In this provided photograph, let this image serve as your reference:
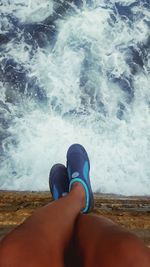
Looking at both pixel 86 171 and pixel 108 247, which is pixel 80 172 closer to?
pixel 86 171

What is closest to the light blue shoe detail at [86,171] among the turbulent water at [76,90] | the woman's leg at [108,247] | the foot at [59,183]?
the foot at [59,183]

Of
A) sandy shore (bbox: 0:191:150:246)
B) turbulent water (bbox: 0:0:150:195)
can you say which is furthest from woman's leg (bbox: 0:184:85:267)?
turbulent water (bbox: 0:0:150:195)

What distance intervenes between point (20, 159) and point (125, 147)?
5.17ft

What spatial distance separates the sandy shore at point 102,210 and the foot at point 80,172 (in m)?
0.41

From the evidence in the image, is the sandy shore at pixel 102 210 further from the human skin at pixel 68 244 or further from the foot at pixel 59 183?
the human skin at pixel 68 244

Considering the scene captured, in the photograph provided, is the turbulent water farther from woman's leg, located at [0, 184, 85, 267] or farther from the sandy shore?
woman's leg, located at [0, 184, 85, 267]

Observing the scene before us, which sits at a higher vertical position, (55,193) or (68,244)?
(68,244)

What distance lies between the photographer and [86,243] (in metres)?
0.96

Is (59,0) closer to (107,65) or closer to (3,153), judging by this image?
(107,65)

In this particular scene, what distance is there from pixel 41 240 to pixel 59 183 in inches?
41.8

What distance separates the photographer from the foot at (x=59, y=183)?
1.91 metres

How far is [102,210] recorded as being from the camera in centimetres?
243

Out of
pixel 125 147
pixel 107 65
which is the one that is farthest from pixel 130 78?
pixel 125 147

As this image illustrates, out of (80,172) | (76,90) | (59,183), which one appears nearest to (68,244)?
(80,172)
